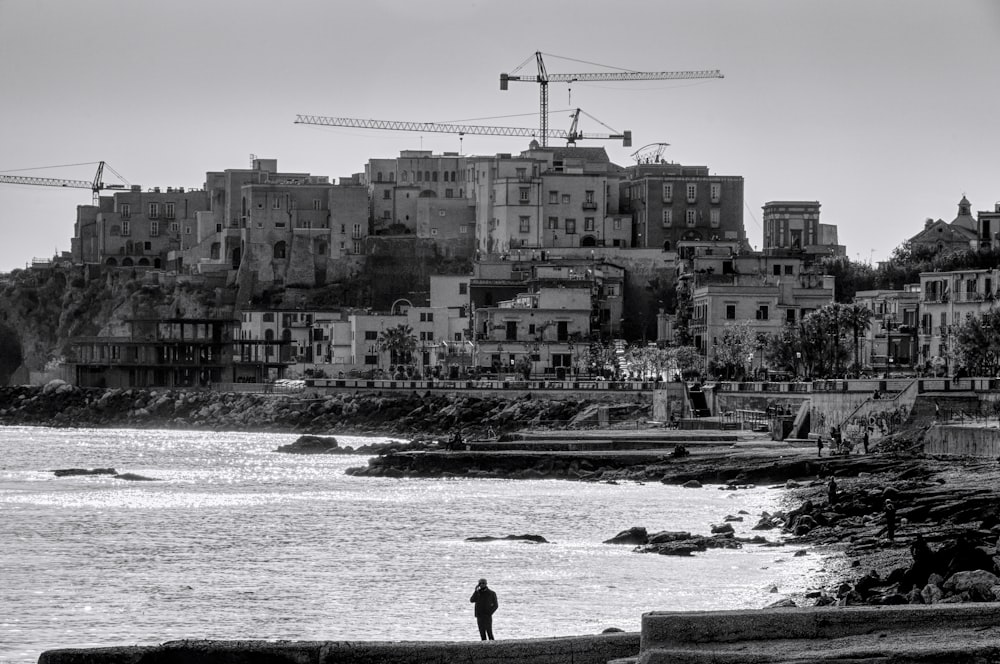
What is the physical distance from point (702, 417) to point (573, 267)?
3704 cm

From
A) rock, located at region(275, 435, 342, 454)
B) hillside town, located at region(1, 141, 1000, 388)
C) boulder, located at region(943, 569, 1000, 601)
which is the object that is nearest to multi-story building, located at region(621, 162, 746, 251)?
hillside town, located at region(1, 141, 1000, 388)

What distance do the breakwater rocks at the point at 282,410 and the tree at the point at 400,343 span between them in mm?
9039

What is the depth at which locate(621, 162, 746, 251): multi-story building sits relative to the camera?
404 feet

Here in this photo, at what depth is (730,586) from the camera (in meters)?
32.5

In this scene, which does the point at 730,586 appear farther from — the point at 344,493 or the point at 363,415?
the point at 363,415

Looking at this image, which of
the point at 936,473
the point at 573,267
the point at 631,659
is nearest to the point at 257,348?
the point at 573,267

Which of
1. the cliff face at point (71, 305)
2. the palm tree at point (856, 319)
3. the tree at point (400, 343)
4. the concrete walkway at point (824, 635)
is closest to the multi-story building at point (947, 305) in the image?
the palm tree at point (856, 319)

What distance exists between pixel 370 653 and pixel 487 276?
95.4 metres

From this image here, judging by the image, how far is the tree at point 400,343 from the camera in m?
111

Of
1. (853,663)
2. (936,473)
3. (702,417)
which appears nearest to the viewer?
(853,663)

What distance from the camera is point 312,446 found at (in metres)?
80.7

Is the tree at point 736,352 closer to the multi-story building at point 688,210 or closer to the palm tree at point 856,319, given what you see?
the palm tree at point 856,319

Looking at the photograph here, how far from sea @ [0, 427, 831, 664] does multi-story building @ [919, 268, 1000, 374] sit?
97.8 ft

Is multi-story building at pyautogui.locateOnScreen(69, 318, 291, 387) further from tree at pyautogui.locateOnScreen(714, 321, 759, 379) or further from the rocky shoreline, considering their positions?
tree at pyautogui.locateOnScreen(714, 321, 759, 379)
